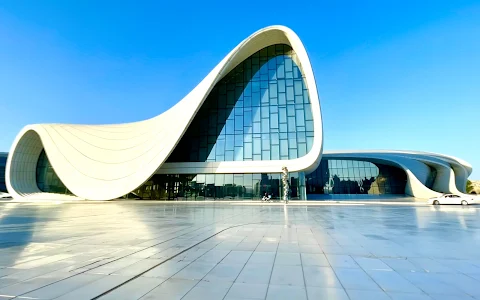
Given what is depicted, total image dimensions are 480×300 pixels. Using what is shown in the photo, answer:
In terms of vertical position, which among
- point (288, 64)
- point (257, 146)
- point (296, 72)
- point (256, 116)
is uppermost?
point (288, 64)

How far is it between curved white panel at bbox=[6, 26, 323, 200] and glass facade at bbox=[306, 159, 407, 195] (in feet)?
82.0

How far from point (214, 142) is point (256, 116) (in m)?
6.03

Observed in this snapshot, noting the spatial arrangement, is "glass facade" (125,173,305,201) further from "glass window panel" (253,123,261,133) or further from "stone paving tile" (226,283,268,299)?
"stone paving tile" (226,283,268,299)

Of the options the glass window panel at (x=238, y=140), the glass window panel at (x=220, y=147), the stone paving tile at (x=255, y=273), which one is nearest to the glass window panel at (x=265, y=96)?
the glass window panel at (x=238, y=140)

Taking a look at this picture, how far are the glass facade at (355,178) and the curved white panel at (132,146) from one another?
24993 millimetres

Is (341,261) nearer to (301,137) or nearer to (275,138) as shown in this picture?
(301,137)

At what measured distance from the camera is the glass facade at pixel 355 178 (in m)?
51.9

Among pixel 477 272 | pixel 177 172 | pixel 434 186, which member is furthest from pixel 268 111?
pixel 434 186

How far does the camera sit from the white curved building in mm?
30297

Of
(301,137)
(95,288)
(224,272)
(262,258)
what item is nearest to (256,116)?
(301,137)

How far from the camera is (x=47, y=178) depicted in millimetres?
37656

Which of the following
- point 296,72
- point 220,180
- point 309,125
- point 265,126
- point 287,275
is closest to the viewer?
point 287,275

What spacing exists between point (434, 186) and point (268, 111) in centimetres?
3758

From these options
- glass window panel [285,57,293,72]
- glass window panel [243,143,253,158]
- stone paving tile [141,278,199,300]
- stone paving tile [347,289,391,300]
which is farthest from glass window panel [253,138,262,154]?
stone paving tile [347,289,391,300]
